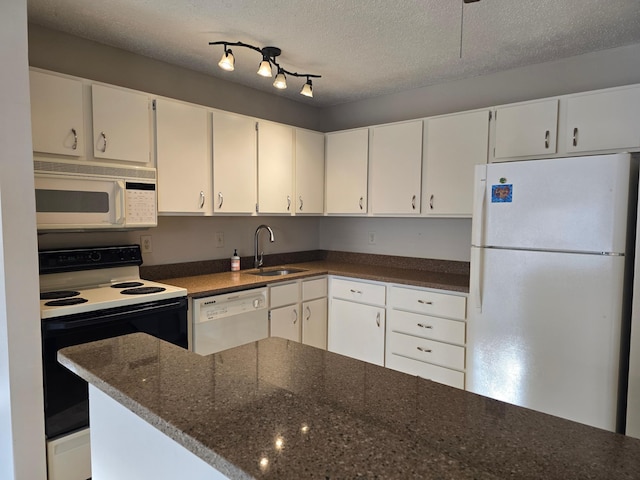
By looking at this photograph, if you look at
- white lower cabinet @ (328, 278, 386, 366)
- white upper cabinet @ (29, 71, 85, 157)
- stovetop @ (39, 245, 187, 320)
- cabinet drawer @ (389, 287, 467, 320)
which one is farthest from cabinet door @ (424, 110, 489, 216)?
white upper cabinet @ (29, 71, 85, 157)

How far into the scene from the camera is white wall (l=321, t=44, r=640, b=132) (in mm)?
2508

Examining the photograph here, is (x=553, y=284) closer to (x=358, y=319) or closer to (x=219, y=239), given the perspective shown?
(x=358, y=319)

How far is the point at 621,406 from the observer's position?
196cm

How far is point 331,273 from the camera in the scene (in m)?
3.27

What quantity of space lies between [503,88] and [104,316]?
2942 mm

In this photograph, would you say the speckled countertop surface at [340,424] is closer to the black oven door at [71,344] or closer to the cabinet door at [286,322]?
the black oven door at [71,344]

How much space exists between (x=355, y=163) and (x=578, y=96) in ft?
5.25

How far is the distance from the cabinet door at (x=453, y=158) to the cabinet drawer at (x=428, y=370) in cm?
108

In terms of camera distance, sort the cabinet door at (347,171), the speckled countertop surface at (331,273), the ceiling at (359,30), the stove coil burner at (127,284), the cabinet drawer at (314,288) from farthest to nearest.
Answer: the cabinet door at (347,171)
the cabinet drawer at (314,288)
the speckled countertop surface at (331,273)
the stove coil burner at (127,284)
the ceiling at (359,30)

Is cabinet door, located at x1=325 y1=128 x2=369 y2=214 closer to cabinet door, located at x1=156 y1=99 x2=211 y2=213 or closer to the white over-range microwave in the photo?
cabinet door, located at x1=156 y1=99 x2=211 y2=213

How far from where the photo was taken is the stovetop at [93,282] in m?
1.91

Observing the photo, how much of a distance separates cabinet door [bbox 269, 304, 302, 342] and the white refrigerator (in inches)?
49.9

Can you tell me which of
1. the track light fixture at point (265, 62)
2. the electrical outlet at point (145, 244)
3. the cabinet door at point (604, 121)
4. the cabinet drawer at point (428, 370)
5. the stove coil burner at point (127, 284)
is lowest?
the cabinet drawer at point (428, 370)

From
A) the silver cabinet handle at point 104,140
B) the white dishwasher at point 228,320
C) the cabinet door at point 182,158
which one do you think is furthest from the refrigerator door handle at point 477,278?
the silver cabinet handle at point 104,140
